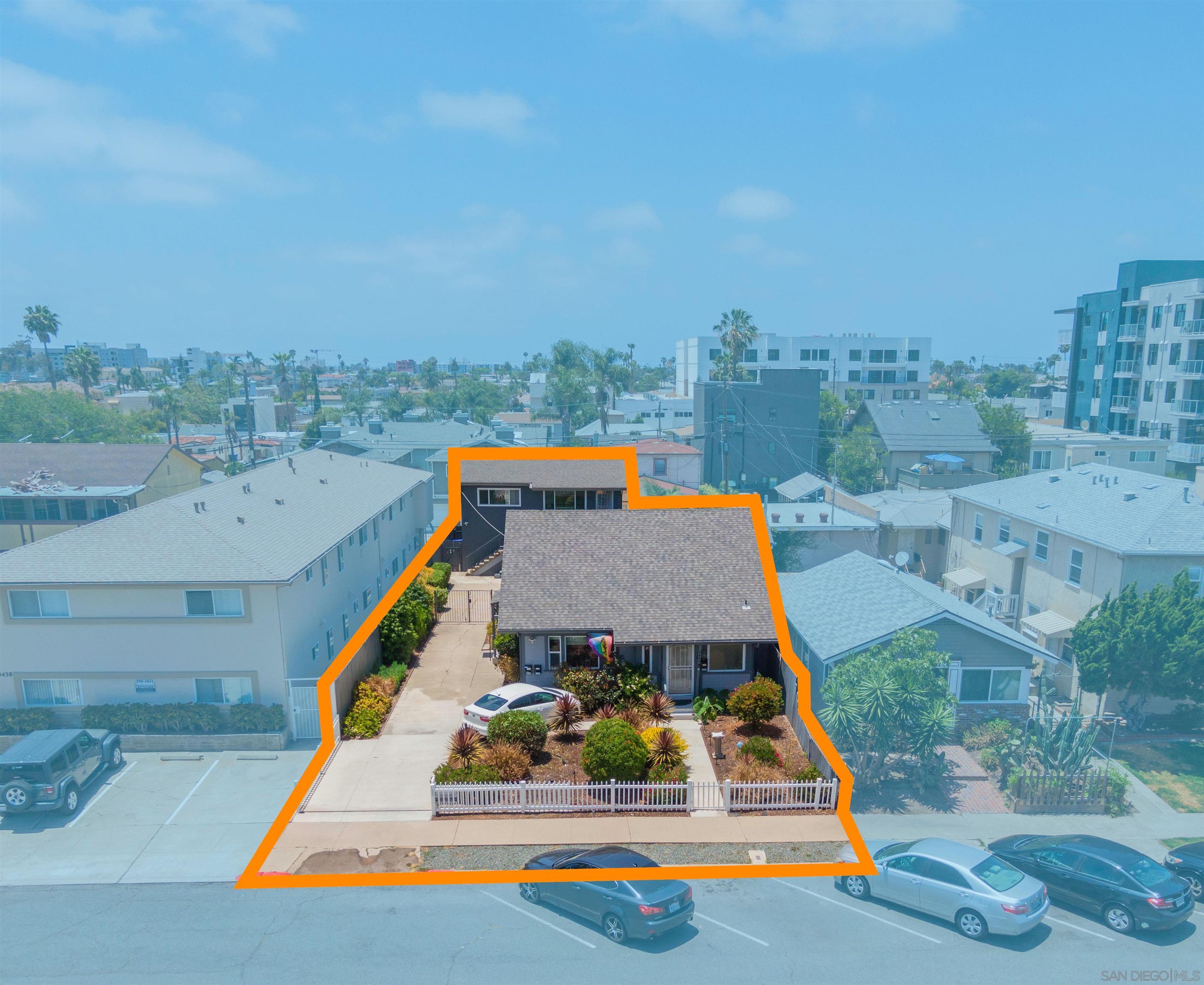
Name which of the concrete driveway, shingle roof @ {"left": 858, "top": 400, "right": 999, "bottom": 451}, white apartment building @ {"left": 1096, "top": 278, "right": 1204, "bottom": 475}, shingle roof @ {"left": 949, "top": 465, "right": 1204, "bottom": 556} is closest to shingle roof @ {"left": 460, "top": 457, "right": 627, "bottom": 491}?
the concrete driveway

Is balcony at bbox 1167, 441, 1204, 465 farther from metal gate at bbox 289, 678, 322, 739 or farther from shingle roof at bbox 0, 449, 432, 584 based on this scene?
metal gate at bbox 289, 678, 322, 739

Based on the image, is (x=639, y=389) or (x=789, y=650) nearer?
(x=789, y=650)

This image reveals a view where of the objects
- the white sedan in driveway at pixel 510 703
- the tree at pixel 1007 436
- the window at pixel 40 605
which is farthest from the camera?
the tree at pixel 1007 436

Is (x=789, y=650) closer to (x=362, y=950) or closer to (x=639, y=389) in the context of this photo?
(x=362, y=950)

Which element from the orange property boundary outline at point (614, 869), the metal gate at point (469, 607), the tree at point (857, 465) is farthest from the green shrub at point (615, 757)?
the tree at point (857, 465)

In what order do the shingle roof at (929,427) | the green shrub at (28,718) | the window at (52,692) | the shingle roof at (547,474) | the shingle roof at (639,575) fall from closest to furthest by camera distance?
1. the shingle roof at (639,575)
2. the green shrub at (28,718)
3. the window at (52,692)
4. the shingle roof at (547,474)
5. the shingle roof at (929,427)

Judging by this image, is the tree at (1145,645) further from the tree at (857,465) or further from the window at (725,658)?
the tree at (857,465)

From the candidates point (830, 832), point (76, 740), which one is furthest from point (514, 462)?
point (830, 832)
